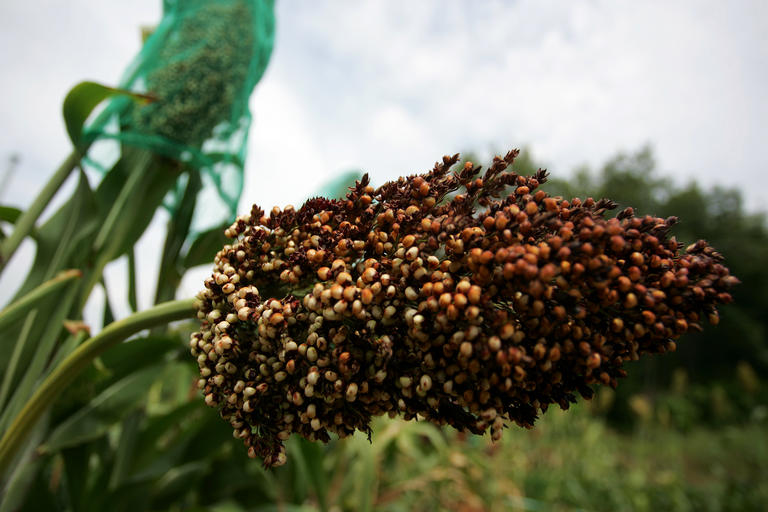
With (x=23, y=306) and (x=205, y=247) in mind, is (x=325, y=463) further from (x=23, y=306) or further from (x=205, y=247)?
(x=23, y=306)

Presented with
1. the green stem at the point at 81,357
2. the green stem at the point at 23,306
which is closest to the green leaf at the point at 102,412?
the green stem at the point at 81,357

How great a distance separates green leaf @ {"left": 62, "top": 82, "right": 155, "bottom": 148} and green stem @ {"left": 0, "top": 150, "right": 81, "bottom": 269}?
8 centimetres

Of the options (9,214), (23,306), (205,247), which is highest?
(9,214)

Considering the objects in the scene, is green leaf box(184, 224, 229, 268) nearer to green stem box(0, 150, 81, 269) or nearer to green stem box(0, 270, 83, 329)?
green stem box(0, 150, 81, 269)

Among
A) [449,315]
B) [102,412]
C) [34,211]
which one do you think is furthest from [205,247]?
[449,315]

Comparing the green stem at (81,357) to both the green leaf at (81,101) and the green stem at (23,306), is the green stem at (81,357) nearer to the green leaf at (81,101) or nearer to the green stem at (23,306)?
the green stem at (23,306)

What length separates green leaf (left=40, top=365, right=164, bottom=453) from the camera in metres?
1.35

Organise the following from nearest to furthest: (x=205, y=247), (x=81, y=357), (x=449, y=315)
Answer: (x=449, y=315) → (x=81, y=357) → (x=205, y=247)

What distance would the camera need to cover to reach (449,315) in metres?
0.69

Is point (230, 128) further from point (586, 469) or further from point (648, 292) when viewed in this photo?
point (586, 469)

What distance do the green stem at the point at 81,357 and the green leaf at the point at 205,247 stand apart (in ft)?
2.90

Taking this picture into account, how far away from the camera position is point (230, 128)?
7.12ft

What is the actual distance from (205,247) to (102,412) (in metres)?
0.72

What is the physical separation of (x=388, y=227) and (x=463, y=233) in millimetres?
154
